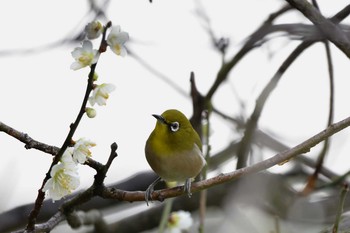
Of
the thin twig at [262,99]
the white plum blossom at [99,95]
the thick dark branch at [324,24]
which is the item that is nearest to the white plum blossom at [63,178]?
the white plum blossom at [99,95]

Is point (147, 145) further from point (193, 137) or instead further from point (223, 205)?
point (223, 205)

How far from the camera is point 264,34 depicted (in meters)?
2.55

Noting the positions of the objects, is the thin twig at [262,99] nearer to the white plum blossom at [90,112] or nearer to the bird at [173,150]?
the bird at [173,150]

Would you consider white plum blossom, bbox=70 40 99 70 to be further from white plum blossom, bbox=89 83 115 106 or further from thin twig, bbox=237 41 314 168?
thin twig, bbox=237 41 314 168

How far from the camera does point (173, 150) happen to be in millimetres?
2213

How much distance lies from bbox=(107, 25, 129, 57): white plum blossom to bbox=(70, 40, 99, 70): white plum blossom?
0.13 ft

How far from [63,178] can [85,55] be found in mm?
314

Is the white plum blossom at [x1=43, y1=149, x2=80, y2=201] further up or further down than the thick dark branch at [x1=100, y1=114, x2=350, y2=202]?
further down

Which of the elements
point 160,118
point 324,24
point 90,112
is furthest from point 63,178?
point 324,24

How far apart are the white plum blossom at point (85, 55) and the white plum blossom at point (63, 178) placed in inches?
8.2

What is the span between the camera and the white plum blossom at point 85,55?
133 centimetres

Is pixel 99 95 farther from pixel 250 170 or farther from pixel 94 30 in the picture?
pixel 250 170

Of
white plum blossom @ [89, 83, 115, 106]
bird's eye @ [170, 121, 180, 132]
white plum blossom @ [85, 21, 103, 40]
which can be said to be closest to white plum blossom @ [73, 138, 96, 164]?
white plum blossom @ [89, 83, 115, 106]

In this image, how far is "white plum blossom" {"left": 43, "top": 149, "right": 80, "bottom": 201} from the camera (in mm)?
1446
